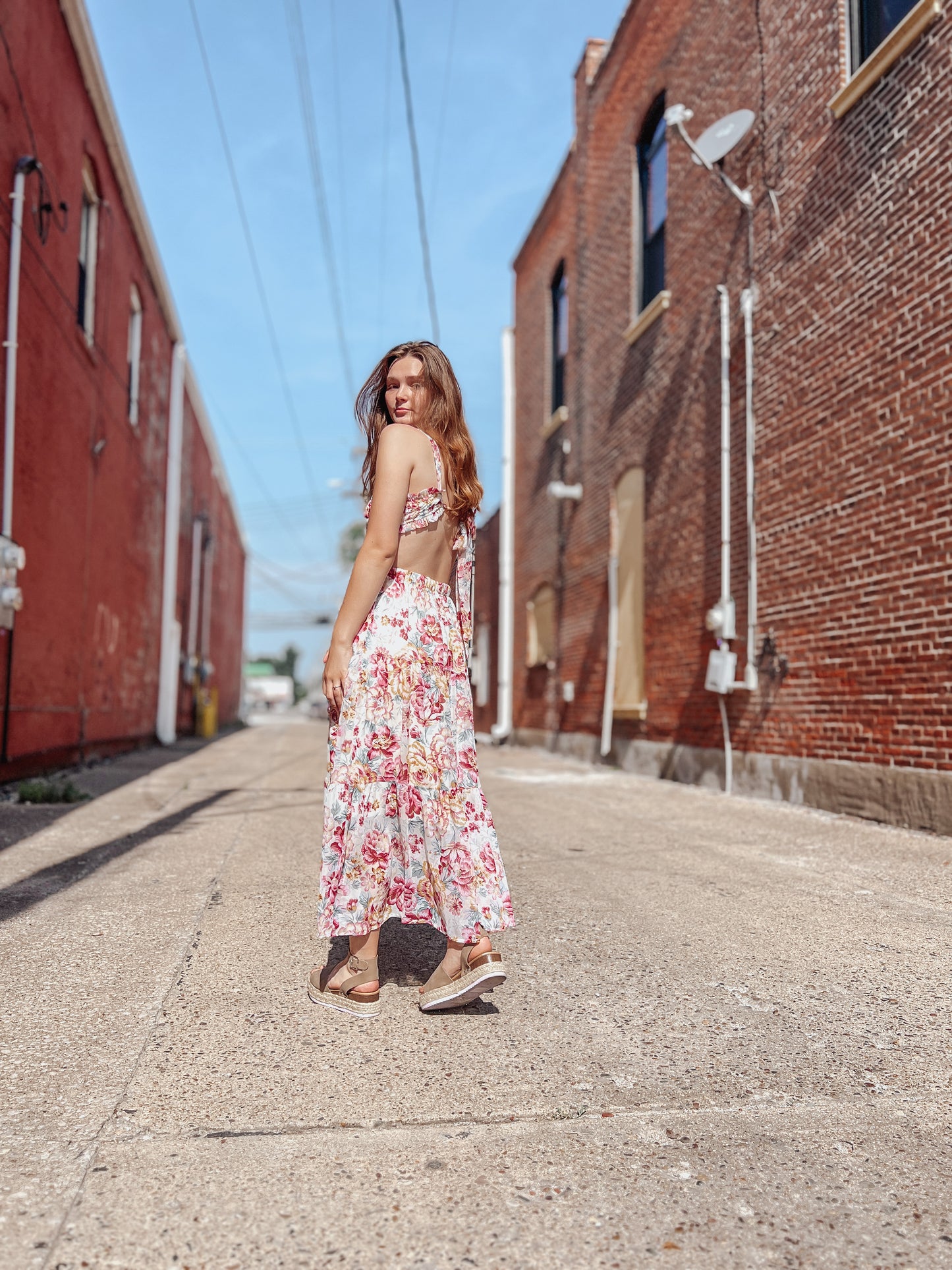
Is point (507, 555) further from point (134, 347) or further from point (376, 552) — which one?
point (376, 552)

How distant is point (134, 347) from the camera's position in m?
12.3

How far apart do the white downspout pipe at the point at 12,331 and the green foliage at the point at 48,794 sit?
64.6 inches

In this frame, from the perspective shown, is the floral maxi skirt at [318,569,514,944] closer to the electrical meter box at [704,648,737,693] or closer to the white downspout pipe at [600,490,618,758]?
the electrical meter box at [704,648,737,693]

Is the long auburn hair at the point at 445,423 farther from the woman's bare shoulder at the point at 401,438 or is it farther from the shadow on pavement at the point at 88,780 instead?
the shadow on pavement at the point at 88,780

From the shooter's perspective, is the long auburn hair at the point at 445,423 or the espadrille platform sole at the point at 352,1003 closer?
the espadrille platform sole at the point at 352,1003

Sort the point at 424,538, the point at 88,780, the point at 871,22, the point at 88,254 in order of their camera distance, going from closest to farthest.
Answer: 1. the point at 424,538
2. the point at 871,22
3. the point at 88,780
4. the point at 88,254

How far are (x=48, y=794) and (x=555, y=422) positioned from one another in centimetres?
960

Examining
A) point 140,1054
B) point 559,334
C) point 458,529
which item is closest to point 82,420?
point 458,529

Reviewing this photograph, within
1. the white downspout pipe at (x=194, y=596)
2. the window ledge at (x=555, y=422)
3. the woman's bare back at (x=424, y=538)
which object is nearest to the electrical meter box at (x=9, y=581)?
the woman's bare back at (x=424, y=538)

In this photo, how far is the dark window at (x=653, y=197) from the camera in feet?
33.2

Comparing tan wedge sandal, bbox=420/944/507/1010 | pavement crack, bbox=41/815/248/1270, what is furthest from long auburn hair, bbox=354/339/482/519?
pavement crack, bbox=41/815/248/1270

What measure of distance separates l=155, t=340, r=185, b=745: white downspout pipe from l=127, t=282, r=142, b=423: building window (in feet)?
8.68

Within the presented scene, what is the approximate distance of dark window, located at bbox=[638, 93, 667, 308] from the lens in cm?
1012

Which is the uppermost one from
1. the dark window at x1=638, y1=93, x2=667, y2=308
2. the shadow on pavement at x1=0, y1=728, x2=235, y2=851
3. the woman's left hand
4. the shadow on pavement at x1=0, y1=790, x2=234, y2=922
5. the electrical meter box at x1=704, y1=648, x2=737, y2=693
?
the dark window at x1=638, y1=93, x2=667, y2=308
